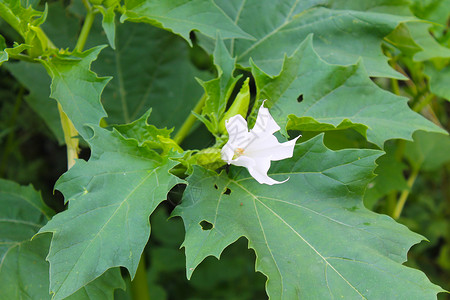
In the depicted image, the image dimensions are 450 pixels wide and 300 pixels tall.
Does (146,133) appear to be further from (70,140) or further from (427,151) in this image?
(427,151)

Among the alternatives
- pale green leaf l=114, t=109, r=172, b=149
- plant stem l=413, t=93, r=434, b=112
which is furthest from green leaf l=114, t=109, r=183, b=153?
plant stem l=413, t=93, r=434, b=112

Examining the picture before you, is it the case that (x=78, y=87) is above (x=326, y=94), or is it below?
above

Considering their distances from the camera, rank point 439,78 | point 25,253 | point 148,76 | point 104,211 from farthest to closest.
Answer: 1. point 148,76
2. point 439,78
3. point 25,253
4. point 104,211

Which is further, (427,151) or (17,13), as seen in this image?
(427,151)

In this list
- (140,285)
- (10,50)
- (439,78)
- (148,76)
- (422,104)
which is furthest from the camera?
(148,76)

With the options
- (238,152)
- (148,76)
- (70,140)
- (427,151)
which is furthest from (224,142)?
(427,151)

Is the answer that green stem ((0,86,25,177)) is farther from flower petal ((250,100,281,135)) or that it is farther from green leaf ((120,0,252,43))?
flower petal ((250,100,281,135))

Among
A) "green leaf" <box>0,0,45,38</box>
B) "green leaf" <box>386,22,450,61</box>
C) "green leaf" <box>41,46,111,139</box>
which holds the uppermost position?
"green leaf" <box>0,0,45,38</box>
